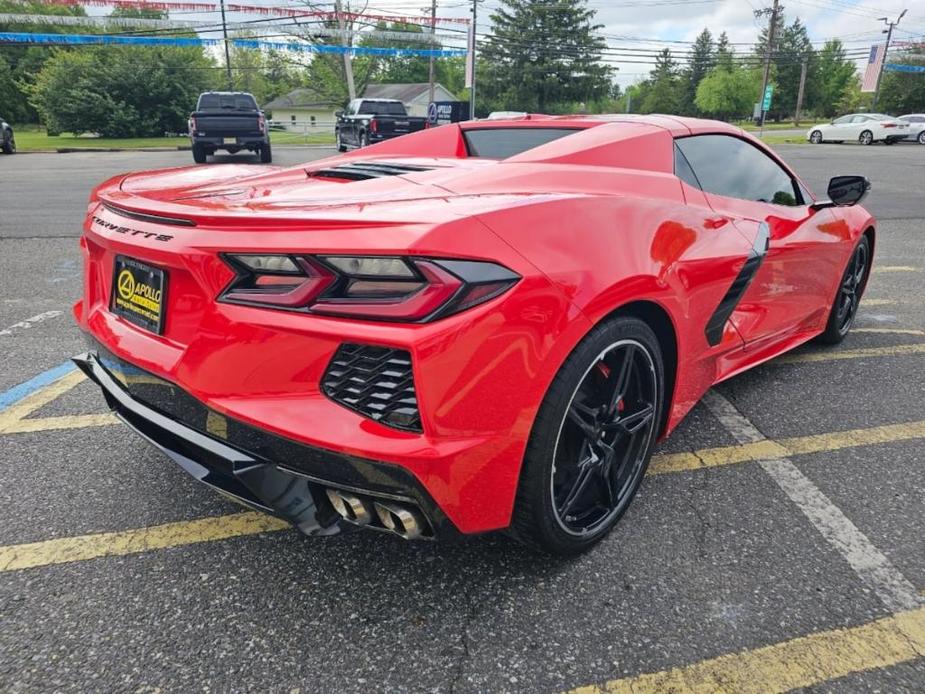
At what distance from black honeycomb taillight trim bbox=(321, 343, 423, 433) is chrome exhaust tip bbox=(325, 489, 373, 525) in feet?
0.74

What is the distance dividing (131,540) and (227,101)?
2077cm

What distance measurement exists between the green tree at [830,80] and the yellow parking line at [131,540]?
80.6m

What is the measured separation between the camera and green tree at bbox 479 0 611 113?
57.2 meters

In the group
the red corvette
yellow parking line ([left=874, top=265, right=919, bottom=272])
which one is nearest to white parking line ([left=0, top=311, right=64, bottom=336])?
the red corvette

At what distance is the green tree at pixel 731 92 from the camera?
70.4m

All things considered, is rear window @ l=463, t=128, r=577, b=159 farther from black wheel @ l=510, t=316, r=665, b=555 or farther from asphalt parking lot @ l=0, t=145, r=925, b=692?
asphalt parking lot @ l=0, t=145, r=925, b=692

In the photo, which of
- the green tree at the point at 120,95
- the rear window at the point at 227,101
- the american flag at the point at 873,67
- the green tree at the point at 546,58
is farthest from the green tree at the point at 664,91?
the rear window at the point at 227,101

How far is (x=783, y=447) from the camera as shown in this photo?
9.16 ft

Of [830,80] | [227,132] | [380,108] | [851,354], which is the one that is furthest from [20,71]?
[830,80]

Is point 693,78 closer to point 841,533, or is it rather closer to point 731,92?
point 731,92

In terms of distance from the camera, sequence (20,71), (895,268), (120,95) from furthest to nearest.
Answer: (20,71) < (120,95) < (895,268)

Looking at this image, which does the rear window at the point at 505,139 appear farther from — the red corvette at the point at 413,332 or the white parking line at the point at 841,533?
the white parking line at the point at 841,533

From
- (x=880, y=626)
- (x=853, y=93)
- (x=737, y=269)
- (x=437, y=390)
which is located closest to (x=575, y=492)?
(x=437, y=390)

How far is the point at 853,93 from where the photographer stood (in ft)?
215
